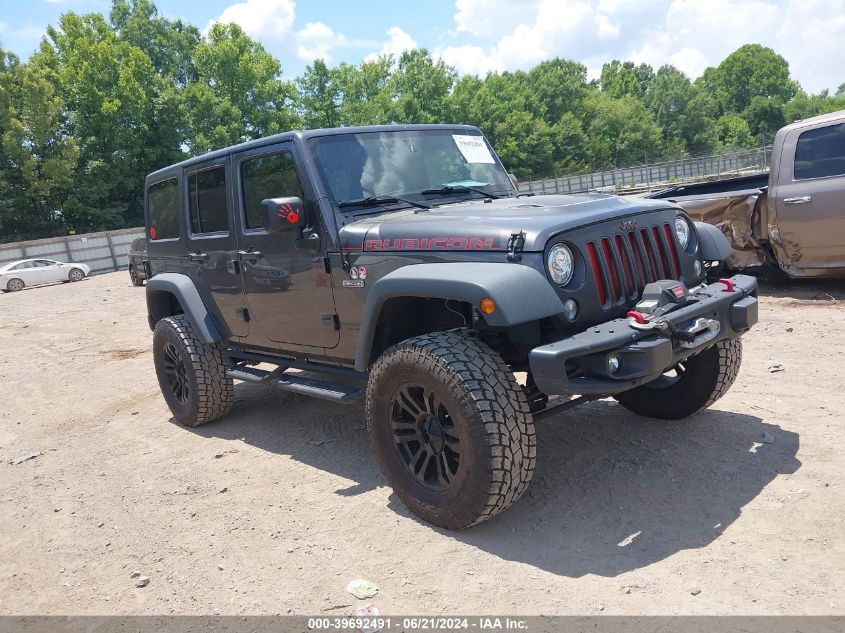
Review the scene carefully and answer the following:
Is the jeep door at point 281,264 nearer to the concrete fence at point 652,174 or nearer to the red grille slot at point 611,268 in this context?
the red grille slot at point 611,268

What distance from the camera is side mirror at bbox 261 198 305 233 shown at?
4133mm

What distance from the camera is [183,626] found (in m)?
3.13

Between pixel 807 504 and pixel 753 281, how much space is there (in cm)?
126

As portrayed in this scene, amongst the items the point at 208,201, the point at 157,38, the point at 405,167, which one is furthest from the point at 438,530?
the point at 157,38

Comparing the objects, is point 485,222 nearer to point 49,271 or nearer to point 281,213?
point 281,213

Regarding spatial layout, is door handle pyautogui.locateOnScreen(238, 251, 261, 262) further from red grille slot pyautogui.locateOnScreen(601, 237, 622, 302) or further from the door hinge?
red grille slot pyautogui.locateOnScreen(601, 237, 622, 302)

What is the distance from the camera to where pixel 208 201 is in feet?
18.0

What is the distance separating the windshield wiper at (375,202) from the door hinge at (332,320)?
69 centimetres

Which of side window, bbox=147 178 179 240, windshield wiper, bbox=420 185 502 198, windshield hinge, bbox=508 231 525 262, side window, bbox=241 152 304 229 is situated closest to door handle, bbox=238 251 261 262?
side window, bbox=241 152 304 229

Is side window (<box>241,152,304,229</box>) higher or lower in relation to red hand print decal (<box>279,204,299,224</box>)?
higher

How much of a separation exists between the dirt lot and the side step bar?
53 centimetres

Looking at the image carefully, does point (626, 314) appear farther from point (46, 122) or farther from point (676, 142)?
point (676, 142)

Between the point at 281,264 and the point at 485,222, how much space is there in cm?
164

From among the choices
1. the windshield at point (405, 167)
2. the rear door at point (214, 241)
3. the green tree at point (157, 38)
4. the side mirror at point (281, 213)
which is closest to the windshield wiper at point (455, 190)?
the windshield at point (405, 167)
